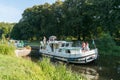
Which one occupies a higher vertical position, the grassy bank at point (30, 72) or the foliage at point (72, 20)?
the foliage at point (72, 20)

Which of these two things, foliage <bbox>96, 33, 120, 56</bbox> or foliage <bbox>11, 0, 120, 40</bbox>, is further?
foliage <bbox>11, 0, 120, 40</bbox>

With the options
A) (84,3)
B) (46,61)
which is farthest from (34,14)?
(46,61)

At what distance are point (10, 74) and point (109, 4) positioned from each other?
40099 mm

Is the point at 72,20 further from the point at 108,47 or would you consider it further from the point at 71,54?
the point at 71,54

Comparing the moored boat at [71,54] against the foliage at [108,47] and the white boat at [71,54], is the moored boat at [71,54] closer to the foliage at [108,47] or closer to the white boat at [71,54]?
the white boat at [71,54]

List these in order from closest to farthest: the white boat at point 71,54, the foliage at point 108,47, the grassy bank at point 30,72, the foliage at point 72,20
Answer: the grassy bank at point 30,72 → the white boat at point 71,54 → the foliage at point 108,47 → the foliage at point 72,20

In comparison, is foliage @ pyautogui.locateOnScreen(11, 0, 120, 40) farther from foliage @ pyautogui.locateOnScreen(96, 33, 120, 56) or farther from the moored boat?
the moored boat

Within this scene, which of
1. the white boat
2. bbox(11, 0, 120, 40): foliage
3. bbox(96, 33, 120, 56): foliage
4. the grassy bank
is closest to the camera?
the grassy bank

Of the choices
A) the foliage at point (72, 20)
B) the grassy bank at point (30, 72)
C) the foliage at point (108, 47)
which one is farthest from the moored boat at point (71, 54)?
the foliage at point (72, 20)

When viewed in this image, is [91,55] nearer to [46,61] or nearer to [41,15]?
[46,61]

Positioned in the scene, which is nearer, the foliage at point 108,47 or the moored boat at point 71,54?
the moored boat at point 71,54

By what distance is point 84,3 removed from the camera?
191 ft

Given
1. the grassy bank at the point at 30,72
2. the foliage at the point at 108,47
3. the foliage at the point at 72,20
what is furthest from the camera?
the foliage at the point at 72,20

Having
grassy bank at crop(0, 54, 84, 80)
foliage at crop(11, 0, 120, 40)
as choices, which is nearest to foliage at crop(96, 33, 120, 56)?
foliage at crop(11, 0, 120, 40)
